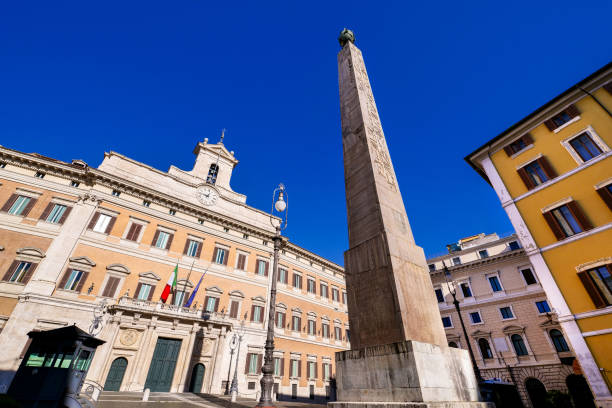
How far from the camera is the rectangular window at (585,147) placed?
460 inches

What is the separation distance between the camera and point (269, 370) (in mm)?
6590

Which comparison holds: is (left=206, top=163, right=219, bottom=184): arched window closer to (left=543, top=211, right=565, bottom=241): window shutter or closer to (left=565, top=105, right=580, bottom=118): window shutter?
(left=543, top=211, right=565, bottom=241): window shutter

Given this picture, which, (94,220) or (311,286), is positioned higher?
(94,220)

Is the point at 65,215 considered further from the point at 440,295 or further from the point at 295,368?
the point at 440,295

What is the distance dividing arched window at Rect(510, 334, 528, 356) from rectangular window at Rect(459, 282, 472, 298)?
165 inches

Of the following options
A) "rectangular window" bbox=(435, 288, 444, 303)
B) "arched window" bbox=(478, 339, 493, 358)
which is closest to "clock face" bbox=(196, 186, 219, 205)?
"rectangular window" bbox=(435, 288, 444, 303)

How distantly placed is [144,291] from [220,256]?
5.37m

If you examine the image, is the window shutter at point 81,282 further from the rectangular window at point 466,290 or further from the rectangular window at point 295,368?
the rectangular window at point 466,290

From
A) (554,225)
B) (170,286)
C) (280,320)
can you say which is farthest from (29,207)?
(554,225)

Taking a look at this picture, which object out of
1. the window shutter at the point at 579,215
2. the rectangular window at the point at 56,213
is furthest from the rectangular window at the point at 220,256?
the window shutter at the point at 579,215

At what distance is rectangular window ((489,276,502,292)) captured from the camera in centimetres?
2280

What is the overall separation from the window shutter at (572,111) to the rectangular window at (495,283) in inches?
589

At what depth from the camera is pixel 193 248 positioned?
19.8m

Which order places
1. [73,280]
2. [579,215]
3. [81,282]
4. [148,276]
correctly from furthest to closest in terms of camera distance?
[148,276], [81,282], [73,280], [579,215]
